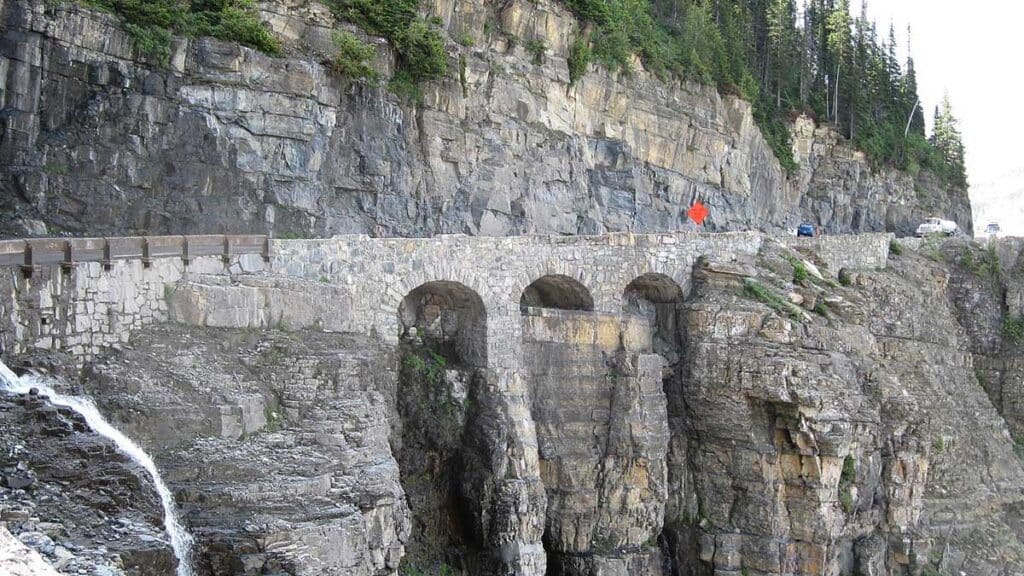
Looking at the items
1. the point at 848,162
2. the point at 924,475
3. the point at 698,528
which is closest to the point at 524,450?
the point at 698,528

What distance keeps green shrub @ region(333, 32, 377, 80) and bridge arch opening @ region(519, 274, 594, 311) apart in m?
7.60

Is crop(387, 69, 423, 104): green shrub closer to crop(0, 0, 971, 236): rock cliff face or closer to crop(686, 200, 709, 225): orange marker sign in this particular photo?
crop(0, 0, 971, 236): rock cliff face

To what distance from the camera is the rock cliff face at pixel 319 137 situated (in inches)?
1046

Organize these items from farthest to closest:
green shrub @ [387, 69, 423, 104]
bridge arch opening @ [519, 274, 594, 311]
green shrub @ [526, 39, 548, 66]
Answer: green shrub @ [526, 39, 548, 66]
green shrub @ [387, 69, 423, 104]
bridge arch opening @ [519, 274, 594, 311]

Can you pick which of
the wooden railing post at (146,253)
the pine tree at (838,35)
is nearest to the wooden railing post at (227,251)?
the wooden railing post at (146,253)

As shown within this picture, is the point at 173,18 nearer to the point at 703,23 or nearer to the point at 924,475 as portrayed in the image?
the point at 924,475

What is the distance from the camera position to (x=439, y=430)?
26.8 meters

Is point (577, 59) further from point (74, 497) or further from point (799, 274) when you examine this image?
point (74, 497)

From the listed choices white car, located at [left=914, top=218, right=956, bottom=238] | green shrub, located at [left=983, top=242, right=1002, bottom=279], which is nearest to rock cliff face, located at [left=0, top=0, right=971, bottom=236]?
green shrub, located at [left=983, top=242, right=1002, bottom=279]

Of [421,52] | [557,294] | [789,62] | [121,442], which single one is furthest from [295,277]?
[789,62]

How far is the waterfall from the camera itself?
16.5 m

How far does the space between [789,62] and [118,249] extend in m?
47.7

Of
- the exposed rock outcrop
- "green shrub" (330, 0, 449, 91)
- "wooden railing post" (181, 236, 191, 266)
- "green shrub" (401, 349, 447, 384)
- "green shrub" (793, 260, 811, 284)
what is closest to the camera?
the exposed rock outcrop

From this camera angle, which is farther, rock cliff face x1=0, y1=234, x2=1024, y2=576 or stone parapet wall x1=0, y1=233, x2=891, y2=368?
rock cliff face x1=0, y1=234, x2=1024, y2=576
